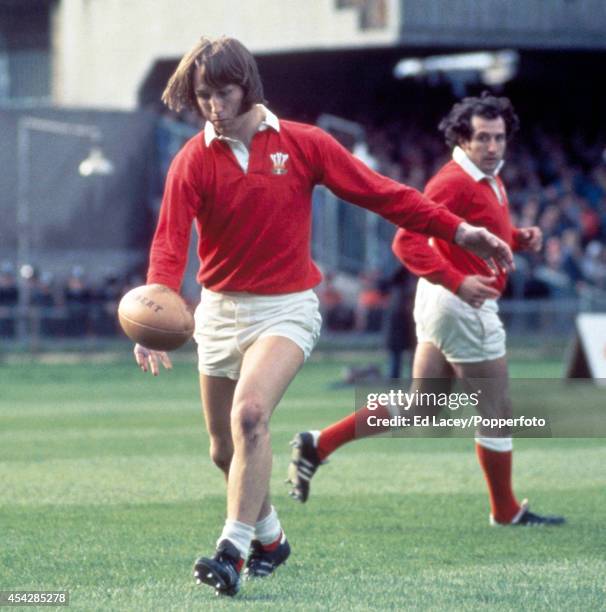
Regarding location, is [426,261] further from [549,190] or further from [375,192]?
Answer: [549,190]

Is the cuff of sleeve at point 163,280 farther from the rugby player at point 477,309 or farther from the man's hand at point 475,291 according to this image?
the rugby player at point 477,309

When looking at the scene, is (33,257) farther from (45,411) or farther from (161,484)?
(161,484)

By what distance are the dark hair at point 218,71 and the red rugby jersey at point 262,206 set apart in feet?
0.76

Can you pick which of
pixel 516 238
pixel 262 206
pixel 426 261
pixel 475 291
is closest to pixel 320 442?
pixel 426 261

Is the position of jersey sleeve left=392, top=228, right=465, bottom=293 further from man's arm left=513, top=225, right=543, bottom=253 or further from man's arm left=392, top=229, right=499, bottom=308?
man's arm left=513, top=225, right=543, bottom=253

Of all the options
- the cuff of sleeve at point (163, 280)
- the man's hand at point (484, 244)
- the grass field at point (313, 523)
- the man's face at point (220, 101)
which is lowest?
the grass field at point (313, 523)

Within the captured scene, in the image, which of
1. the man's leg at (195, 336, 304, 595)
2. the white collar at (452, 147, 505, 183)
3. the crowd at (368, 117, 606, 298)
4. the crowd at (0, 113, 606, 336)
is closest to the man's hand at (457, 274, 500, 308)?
the white collar at (452, 147, 505, 183)

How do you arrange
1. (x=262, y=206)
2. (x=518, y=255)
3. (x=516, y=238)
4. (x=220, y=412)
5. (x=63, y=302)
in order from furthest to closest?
(x=518, y=255)
(x=63, y=302)
(x=516, y=238)
(x=220, y=412)
(x=262, y=206)

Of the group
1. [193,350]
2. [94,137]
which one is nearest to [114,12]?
[94,137]

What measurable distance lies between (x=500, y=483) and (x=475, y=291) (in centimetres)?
138

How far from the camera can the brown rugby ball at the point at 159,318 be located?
686 centimetres

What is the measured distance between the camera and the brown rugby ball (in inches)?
270

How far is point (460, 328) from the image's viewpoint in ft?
29.0

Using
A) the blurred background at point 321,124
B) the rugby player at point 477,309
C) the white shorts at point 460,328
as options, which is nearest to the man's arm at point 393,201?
the rugby player at point 477,309
